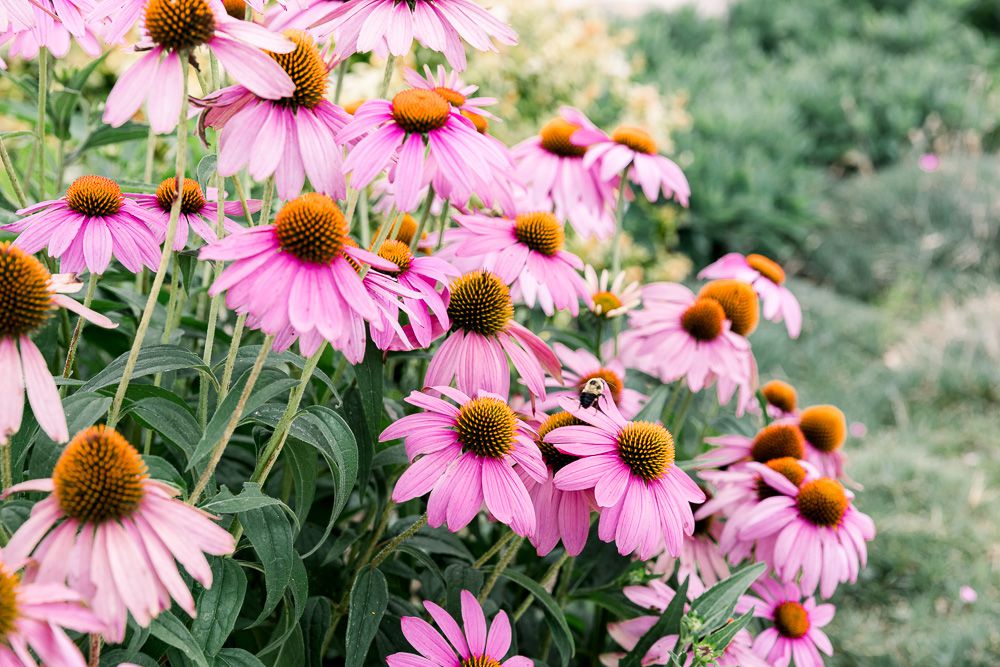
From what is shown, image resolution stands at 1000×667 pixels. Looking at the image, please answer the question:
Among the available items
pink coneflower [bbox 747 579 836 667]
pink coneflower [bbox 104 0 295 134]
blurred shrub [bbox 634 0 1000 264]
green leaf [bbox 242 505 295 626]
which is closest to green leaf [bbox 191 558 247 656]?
green leaf [bbox 242 505 295 626]

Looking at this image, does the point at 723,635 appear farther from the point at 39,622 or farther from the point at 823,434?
the point at 39,622

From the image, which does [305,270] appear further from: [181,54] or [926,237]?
[926,237]

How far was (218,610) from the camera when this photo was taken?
2.53 feet

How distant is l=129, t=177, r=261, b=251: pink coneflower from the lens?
2.81 feet

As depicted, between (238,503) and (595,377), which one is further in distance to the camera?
(595,377)

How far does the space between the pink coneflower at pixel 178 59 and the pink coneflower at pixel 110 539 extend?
0.70ft

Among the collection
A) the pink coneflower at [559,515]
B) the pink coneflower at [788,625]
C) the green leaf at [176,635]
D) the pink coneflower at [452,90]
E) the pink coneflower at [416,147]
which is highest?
the pink coneflower at [416,147]

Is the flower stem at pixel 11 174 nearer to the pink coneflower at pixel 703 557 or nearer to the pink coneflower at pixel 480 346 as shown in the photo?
the pink coneflower at pixel 480 346

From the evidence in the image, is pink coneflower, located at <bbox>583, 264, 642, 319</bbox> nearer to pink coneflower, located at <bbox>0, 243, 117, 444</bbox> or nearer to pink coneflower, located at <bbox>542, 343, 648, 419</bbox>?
pink coneflower, located at <bbox>542, 343, 648, 419</bbox>

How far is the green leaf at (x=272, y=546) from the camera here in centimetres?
76

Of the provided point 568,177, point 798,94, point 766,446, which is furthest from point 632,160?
point 798,94

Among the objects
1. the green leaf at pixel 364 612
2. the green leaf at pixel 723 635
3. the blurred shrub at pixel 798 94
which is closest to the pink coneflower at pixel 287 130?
the green leaf at pixel 364 612

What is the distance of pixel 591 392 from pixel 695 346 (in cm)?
30

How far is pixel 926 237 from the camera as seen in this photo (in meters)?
3.97
